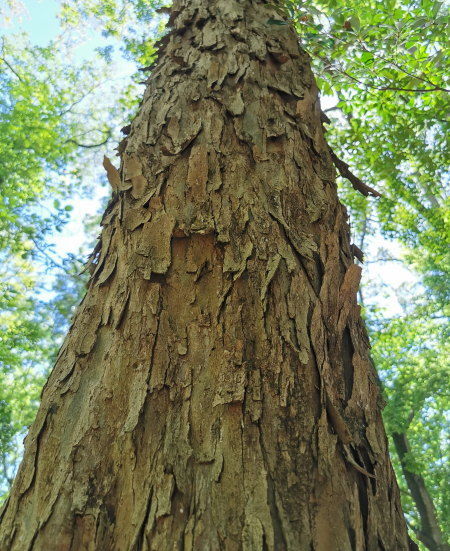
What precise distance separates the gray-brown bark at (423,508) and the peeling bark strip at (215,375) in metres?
8.77

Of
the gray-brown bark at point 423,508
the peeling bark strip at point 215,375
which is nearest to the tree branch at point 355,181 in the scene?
Answer: the peeling bark strip at point 215,375

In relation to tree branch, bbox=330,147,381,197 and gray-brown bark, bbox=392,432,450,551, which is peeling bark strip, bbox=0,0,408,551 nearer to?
tree branch, bbox=330,147,381,197

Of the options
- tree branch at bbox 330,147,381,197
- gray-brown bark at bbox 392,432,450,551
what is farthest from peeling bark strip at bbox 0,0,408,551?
gray-brown bark at bbox 392,432,450,551

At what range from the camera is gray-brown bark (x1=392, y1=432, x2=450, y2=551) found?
7.96 meters

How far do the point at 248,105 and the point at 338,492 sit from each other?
1.54 metres

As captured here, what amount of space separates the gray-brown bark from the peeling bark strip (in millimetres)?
8770

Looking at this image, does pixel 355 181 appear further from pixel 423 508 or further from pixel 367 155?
pixel 423 508

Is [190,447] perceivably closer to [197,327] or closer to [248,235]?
[197,327]

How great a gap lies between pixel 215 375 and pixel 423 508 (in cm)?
967

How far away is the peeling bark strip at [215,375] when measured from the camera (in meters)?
0.94

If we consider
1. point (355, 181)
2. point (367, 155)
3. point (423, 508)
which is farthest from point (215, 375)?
point (423, 508)

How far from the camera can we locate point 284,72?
2.17m

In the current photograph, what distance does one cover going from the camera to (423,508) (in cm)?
865

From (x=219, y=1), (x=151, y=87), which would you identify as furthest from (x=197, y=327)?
(x=219, y=1)
